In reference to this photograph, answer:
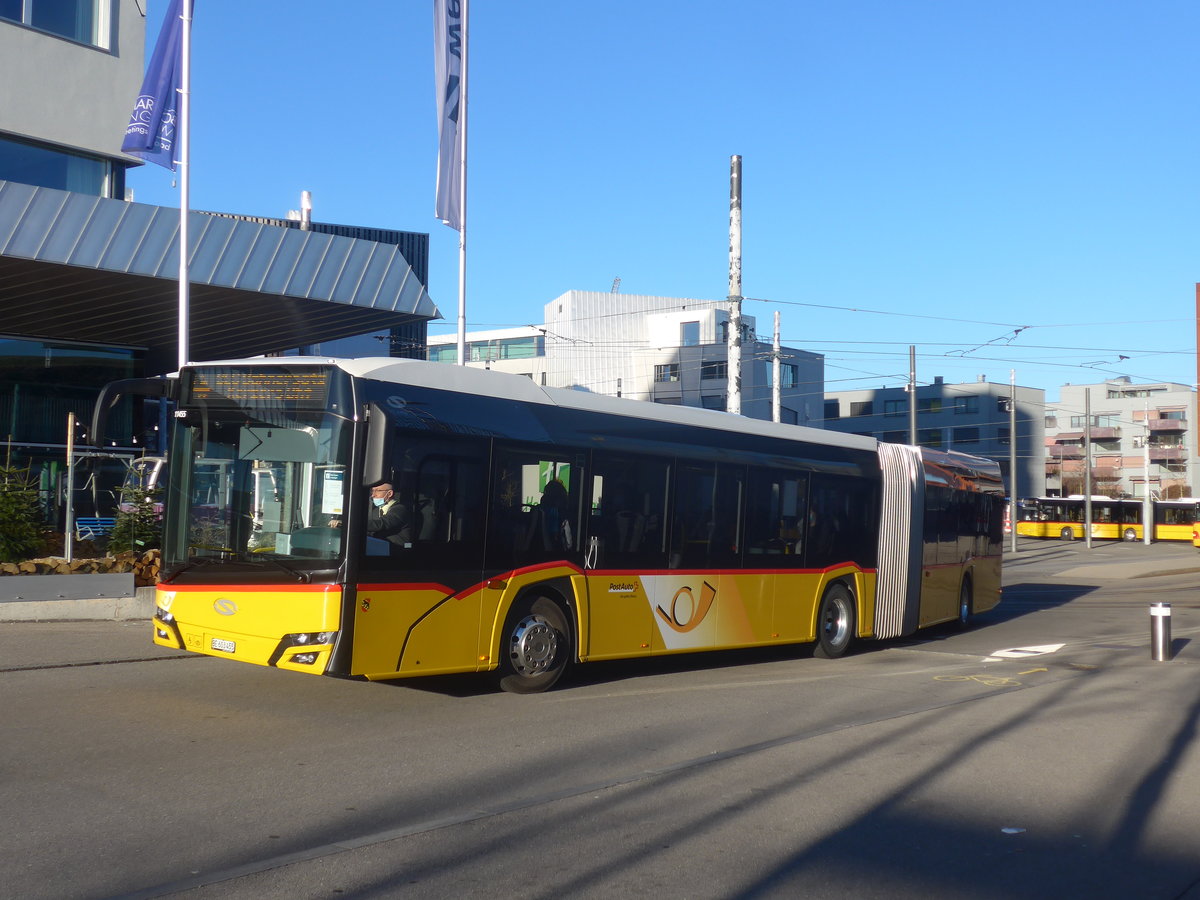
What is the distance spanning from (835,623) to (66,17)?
731 inches

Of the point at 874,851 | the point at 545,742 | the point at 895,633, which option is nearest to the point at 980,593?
the point at 895,633

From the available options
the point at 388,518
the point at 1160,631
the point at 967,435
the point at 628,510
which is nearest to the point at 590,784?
the point at 388,518

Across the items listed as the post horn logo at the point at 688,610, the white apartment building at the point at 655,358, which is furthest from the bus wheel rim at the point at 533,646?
the white apartment building at the point at 655,358

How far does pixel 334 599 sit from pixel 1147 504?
68103 mm

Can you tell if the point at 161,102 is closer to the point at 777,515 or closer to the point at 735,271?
the point at 735,271

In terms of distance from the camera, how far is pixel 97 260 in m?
19.5

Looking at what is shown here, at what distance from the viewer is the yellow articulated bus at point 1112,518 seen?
233ft

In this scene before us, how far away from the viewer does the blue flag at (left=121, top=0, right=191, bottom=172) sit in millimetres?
17844

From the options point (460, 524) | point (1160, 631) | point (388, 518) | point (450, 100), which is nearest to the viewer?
point (388, 518)

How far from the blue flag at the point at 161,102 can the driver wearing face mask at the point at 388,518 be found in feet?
36.0

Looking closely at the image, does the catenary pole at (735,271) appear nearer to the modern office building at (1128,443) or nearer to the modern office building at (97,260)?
the modern office building at (97,260)

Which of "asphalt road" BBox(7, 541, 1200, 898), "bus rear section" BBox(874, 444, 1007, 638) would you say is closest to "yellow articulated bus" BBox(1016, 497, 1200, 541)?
"bus rear section" BBox(874, 444, 1007, 638)

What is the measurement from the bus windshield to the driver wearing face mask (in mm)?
273

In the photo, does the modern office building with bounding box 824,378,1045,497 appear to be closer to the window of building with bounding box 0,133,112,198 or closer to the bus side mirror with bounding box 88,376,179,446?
the window of building with bounding box 0,133,112,198
